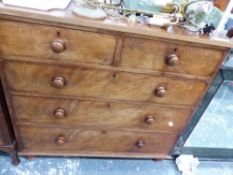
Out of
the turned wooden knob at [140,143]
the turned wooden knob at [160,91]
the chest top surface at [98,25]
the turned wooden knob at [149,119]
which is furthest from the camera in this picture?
the turned wooden knob at [140,143]

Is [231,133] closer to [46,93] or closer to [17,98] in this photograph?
[46,93]

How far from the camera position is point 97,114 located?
106 centimetres

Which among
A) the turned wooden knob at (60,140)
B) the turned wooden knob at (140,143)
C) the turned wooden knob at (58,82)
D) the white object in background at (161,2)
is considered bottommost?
the turned wooden knob at (140,143)

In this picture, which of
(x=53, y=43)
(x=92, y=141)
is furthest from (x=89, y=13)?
(x=92, y=141)

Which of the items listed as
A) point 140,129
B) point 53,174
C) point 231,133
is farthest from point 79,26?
point 231,133

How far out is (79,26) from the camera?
75 cm

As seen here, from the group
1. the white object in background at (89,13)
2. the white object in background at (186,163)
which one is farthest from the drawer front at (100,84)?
the white object in background at (186,163)

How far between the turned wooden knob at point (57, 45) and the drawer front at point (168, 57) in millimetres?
233

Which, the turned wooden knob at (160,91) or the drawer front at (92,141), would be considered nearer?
A: the turned wooden knob at (160,91)

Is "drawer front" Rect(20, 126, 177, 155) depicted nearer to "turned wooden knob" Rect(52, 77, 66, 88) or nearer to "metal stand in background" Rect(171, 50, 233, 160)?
"metal stand in background" Rect(171, 50, 233, 160)

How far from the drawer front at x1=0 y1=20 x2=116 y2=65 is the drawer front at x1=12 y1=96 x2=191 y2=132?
0.80 ft

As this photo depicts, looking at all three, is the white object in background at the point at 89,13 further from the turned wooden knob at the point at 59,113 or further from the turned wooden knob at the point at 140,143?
the turned wooden knob at the point at 140,143

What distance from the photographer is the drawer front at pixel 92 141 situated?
1136 millimetres

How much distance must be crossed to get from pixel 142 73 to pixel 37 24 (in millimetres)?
456
